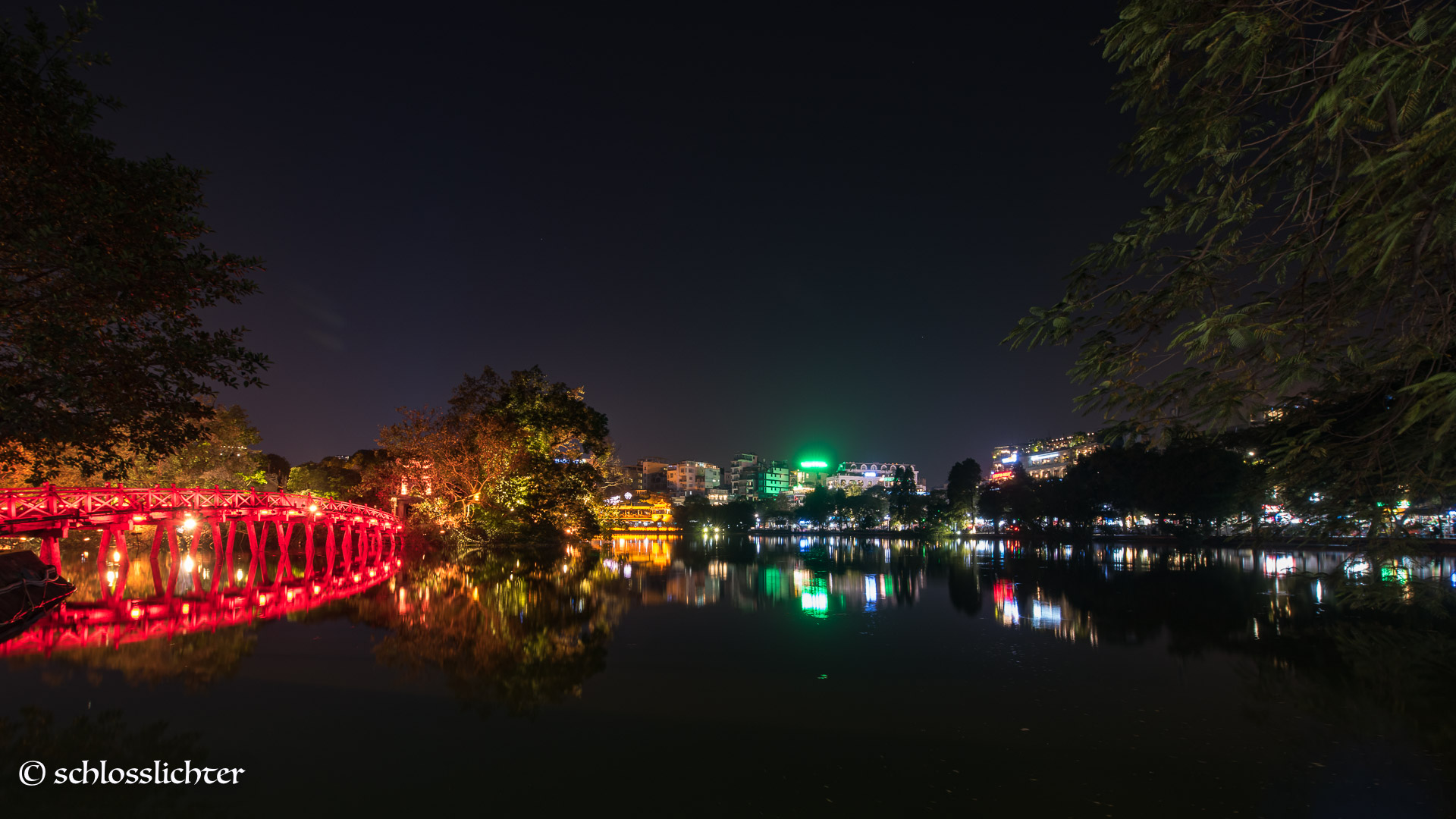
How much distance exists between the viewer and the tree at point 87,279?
10.7m

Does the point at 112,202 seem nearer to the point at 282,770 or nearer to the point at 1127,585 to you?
the point at 282,770

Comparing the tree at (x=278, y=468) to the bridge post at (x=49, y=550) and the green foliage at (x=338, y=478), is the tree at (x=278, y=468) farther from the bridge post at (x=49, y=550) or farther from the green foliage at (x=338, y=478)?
the bridge post at (x=49, y=550)

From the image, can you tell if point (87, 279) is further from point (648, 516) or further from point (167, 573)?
point (648, 516)

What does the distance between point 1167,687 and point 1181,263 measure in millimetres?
7431

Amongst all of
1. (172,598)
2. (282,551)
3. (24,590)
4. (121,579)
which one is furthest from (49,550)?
(282,551)

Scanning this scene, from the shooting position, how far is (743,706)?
980 centimetres

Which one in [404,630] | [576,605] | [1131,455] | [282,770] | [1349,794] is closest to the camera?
[1349,794]

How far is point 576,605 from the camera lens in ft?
66.1

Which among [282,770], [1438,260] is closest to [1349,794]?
[1438,260]

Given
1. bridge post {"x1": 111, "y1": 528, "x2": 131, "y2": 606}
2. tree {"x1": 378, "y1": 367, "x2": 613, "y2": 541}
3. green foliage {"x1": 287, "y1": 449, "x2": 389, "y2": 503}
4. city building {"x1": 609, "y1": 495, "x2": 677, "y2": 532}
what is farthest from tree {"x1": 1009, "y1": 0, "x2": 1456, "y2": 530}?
city building {"x1": 609, "y1": 495, "x2": 677, "y2": 532}

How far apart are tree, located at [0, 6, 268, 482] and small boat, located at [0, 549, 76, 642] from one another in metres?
4.21

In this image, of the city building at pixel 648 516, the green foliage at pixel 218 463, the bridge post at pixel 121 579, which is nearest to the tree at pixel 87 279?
the bridge post at pixel 121 579

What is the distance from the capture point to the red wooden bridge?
1551 centimetres

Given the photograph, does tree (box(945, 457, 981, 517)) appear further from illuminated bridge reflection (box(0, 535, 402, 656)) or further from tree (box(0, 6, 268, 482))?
tree (box(0, 6, 268, 482))
